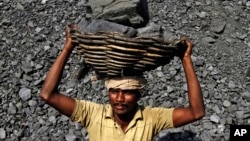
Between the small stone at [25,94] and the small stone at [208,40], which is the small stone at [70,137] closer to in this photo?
the small stone at [25,94]

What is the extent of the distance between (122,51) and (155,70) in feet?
12.2

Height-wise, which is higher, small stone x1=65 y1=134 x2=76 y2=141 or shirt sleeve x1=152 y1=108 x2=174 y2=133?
shirt sleeve x1=152 y1=108 x2=174 y2=133

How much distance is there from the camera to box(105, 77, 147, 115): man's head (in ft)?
10.9

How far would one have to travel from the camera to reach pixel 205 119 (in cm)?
625

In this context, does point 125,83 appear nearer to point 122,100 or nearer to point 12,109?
point 122,100

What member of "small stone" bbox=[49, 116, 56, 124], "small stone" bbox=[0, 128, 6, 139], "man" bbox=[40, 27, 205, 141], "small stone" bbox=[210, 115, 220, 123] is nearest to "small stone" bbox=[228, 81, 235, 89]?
"small stone" bbox=[210, 115, 220, 123]

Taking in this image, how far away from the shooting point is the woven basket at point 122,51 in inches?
121

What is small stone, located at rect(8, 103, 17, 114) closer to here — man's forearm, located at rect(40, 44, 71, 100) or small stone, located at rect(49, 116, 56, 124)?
small stone, located at rect(49, 116, 56, 124)

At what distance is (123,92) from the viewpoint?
333cm

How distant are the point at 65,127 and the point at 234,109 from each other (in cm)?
213

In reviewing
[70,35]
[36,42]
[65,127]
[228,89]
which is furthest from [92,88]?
[70,35]

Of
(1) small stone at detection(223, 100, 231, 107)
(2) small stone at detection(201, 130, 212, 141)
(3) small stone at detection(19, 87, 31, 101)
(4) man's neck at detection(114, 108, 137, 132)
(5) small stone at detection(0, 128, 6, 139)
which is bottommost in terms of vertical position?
(2) small stone at detection(201, 130, 212, 141)

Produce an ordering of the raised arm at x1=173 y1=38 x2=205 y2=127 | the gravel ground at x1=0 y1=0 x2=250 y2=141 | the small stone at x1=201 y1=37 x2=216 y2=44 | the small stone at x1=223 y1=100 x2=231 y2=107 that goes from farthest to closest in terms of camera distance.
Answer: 1. the small stone at x1=201 y1=37 x2=216 y2=44
2. the small stone at x1=223 y1=100 x2=231 y2=107
3. the gravel ground at x1=0 y1=0 x2=250 y2=141
4. the raised arm at x1=173 y1=38 x2=205 y2=127

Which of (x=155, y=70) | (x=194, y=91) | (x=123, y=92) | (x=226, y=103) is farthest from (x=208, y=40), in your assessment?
(x=123, y=92)
